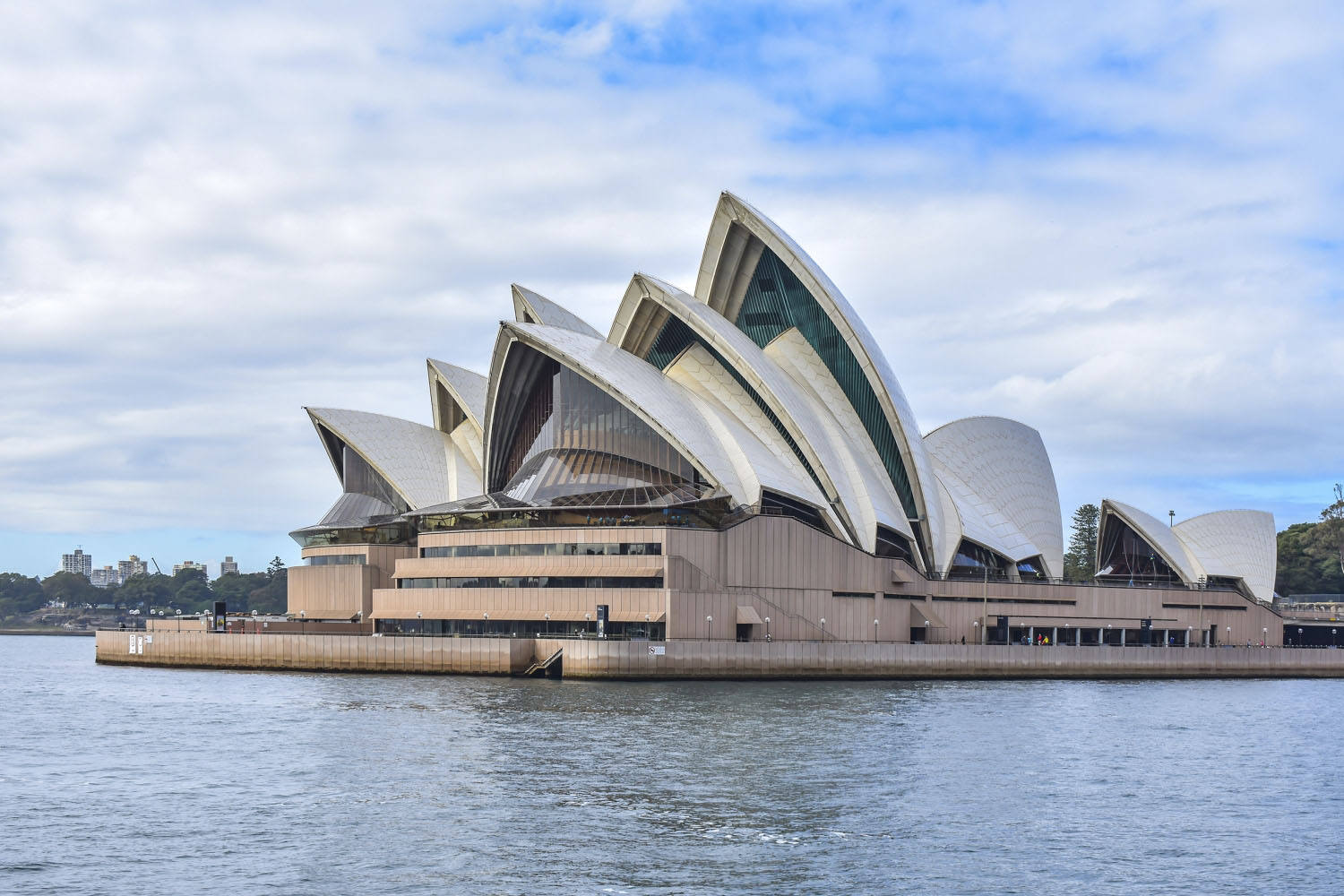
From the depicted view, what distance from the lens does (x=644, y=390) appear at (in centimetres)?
7000

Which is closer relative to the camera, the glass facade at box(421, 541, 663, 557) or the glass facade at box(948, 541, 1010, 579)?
the glass facade at box(421, 541, 663, 557)

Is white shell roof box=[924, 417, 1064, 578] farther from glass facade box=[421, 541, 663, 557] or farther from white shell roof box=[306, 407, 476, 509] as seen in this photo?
white shell roof box=[306, 407, 476, 509]

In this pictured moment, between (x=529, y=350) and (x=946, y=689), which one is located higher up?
(x=529, y=350)

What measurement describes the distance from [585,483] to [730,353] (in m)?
9.79

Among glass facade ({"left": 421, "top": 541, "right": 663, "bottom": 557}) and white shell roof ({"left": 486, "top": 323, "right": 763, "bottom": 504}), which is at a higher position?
white shell roof ({"left": 486, "top": 323, "right": 763, "bottom": 504})

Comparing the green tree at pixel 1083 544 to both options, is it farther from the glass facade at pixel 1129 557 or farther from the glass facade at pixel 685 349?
the glass facade at pixel 685 349

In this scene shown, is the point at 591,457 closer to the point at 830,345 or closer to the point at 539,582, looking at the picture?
the point at 539,582

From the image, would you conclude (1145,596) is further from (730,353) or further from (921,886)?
(921,886)

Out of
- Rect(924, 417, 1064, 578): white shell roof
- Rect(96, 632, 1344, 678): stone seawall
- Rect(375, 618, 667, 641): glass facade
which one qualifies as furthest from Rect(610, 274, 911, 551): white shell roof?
Rect(375, 618, 667, 641): glass facade

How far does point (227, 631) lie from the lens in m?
74.6

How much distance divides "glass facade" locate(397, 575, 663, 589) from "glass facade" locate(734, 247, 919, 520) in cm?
1676

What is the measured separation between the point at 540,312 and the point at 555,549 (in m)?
20.4

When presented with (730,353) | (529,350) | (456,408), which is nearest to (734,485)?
(730,353)

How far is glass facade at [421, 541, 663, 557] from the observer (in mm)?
64875
